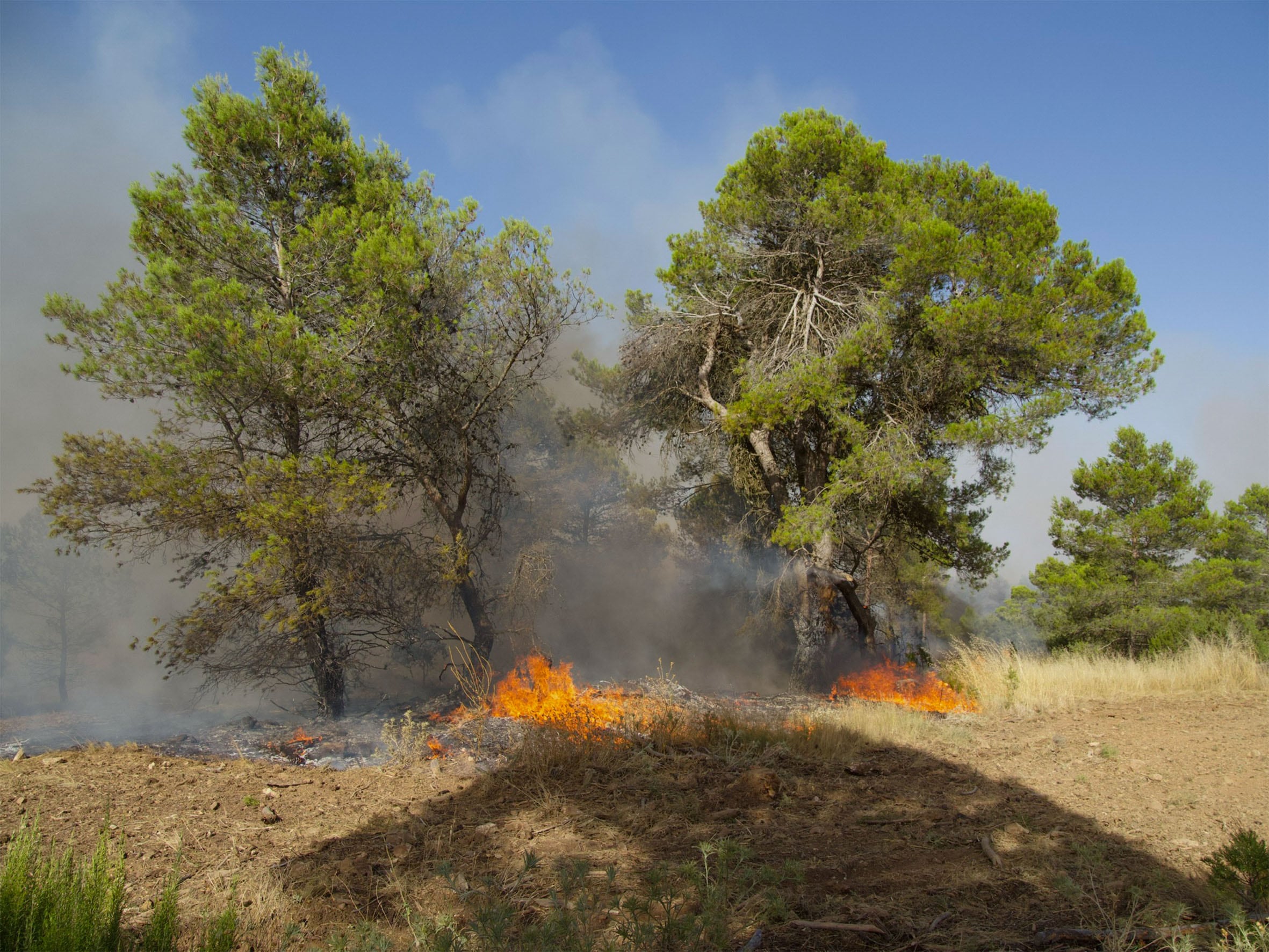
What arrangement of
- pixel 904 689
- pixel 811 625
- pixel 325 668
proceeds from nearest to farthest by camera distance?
pixel 325 668, pixel 904 689, pixel 811 625

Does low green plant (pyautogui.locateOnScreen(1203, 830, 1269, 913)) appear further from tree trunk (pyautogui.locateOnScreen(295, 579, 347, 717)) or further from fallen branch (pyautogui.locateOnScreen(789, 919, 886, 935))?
tree trunk (pyautogui.locateOnScreen(295, 579, 347, 717))

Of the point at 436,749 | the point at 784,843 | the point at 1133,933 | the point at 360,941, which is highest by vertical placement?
the point at 1133,933

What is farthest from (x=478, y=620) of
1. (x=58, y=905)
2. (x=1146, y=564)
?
(x=1146, y=564)

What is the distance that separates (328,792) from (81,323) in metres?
8.00

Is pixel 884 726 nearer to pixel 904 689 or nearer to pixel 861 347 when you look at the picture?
pixel 904 689

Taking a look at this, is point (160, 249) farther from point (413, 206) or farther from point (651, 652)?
point (651, 652)

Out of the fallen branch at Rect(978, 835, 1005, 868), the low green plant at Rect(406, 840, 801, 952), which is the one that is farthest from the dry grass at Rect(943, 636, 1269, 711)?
the low green plant at Rect(406, 840, 801, 952)

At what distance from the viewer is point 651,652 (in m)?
20.5

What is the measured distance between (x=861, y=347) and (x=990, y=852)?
32.6ft

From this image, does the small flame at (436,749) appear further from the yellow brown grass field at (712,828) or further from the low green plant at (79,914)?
the low green plant at (79,914)

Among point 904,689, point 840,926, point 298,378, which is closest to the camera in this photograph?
point 840,926

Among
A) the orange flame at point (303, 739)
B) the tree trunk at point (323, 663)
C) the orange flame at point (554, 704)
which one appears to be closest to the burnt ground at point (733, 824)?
the orange flame at point (554, 704)

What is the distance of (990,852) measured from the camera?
13.3ft

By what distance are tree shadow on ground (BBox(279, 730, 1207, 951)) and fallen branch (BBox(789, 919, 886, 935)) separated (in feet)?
0.09
